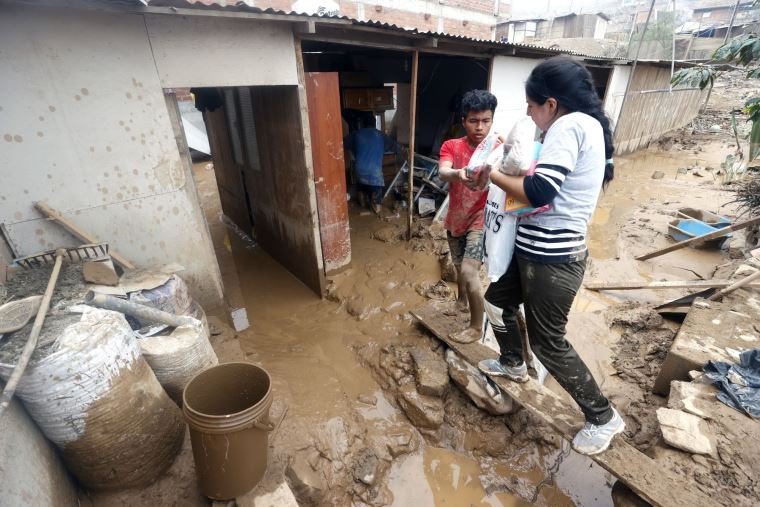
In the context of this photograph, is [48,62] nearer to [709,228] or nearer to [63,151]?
[63,151]

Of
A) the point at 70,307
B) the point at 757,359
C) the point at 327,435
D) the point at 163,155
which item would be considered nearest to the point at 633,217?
the point at 757,359

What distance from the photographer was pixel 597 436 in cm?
227

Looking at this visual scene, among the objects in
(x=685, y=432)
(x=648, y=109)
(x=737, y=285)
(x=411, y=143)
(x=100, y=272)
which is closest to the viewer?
(x=685, y=432)

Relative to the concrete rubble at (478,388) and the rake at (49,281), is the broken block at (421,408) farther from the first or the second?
the rake at (49,281)

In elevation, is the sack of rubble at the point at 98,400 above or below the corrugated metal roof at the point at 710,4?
below

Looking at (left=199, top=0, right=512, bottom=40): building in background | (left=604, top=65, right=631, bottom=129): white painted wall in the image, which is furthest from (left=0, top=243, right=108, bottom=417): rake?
(left=604, top=65, right=631, bottom=129): white painted wall

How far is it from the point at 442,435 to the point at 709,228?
6.50 m

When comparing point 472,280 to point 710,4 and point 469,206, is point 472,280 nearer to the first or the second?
point 469,206

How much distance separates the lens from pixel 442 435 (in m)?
3.07

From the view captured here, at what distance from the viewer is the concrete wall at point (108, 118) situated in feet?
8.19

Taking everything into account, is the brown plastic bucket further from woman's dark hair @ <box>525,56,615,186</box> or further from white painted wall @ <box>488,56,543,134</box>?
white painted wall @ <box>488,56,543,134</box>

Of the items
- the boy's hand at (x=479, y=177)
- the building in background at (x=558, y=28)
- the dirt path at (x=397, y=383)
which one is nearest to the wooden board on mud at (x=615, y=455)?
the dirt path at (x=397, y=383)

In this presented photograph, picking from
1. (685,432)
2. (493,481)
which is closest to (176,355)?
(493,481)

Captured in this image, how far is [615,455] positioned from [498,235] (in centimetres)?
164
